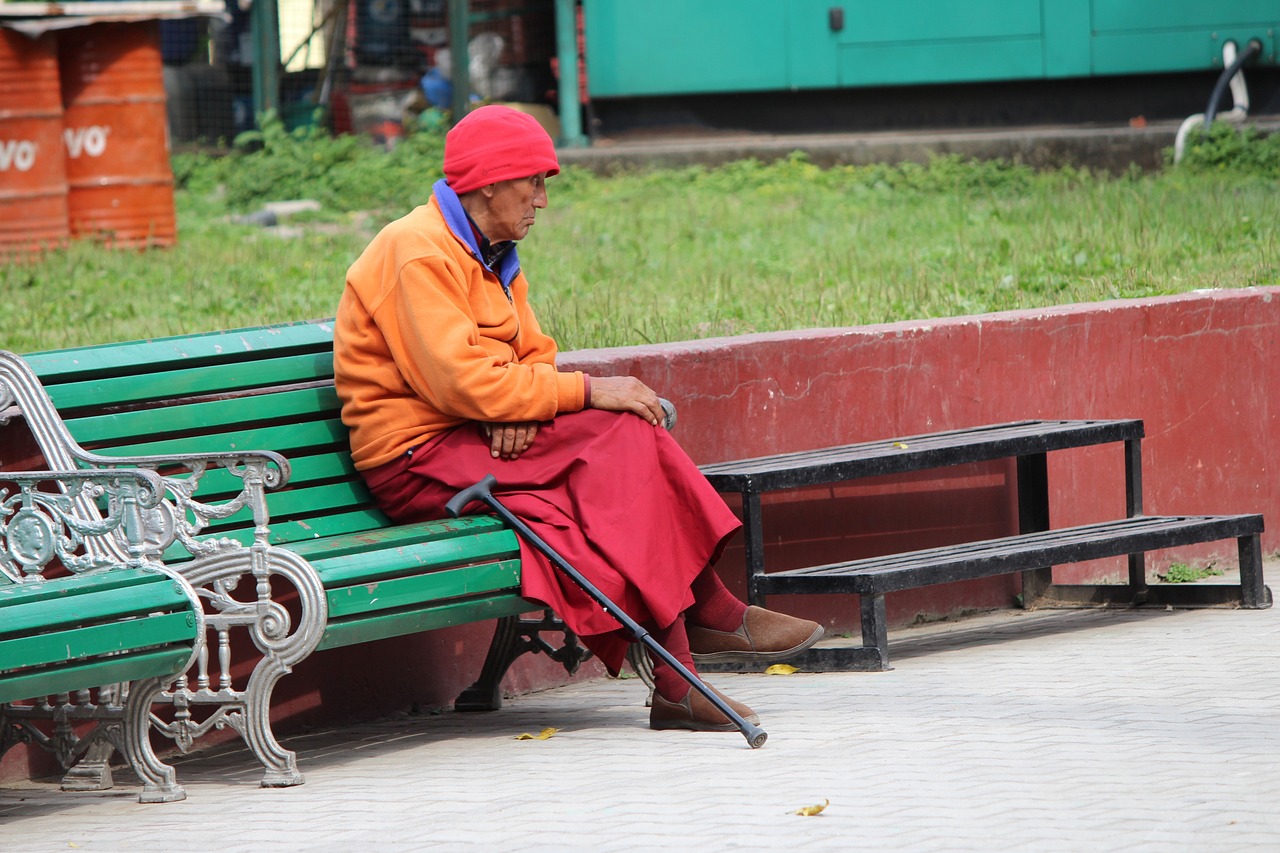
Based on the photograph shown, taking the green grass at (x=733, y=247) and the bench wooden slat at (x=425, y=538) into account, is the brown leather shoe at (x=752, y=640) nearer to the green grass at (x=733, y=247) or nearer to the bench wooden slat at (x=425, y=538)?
the bench wooden slat at (x=425, y=538)

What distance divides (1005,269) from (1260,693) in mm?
3822

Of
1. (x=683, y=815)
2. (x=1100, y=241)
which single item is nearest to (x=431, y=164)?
(x=1100, y=241)

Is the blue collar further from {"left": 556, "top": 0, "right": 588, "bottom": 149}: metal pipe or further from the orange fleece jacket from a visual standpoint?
{"left": 556, "top": 0, "right": 588, "bottom": 149}: metal pipe

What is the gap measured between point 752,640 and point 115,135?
8.36 meters

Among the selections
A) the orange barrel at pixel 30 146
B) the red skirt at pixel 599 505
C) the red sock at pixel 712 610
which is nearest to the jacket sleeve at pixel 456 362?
the red skirt at pixel 599 505

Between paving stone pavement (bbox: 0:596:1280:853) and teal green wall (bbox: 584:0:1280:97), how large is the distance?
32.9ft

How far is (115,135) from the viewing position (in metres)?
12.3

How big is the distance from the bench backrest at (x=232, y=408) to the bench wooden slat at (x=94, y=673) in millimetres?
575

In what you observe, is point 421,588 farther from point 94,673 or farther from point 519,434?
point 94,673

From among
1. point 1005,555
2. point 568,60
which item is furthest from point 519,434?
point 568,60

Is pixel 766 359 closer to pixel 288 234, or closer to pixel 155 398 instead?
pixel 155 398

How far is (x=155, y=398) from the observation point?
493 cm

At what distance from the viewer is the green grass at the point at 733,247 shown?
26.1 ft

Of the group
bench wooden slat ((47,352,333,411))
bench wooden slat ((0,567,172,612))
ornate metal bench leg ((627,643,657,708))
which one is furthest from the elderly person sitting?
bench wooden slat ((0,567,172,612))
